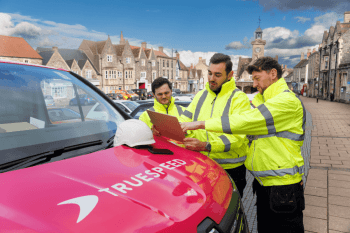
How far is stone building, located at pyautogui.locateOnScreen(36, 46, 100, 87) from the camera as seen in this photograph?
4083 cm

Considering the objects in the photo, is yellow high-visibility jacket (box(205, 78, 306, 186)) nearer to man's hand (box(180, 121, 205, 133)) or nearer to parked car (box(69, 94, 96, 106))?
man's hand (box(180, 121, 205, 133))

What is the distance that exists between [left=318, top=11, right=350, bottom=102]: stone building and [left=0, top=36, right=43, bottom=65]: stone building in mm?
44829

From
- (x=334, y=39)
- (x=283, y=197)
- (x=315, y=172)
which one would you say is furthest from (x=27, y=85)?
(x=334, y=39)

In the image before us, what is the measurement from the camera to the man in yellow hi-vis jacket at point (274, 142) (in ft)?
7.10

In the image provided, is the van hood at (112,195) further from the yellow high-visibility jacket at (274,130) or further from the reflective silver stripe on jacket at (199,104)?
the reflective silver stripe on jacket at (199,104)

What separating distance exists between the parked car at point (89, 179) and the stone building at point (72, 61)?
41.6m

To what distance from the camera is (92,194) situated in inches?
49.0

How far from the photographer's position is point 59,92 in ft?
8.57

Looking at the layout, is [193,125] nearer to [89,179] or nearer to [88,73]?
[89,179]

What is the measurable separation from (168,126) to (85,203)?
115 cm

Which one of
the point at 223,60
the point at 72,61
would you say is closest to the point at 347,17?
the point at 72,61

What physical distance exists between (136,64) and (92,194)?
2163 inches

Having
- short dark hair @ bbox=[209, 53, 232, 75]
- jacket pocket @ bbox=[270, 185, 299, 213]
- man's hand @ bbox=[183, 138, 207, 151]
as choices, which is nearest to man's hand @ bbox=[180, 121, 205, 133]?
man's hand @ bbox=[183, 138, 207, 151]

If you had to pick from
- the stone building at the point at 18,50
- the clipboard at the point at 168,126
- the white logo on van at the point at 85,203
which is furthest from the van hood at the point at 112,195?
the stone building at the point at 18,50
